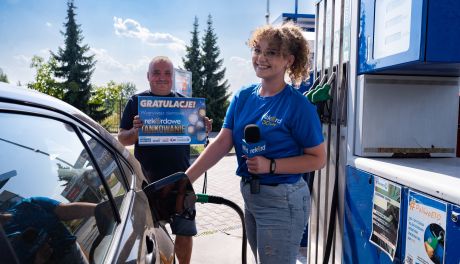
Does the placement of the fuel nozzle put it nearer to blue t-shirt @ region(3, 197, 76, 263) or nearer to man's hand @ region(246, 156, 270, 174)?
man's hand @ region(246, 156, 270, 174)

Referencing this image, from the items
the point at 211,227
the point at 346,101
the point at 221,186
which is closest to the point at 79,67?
the point at 221,186

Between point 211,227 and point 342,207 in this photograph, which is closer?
point 342,207

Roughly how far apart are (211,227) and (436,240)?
14.0 ft

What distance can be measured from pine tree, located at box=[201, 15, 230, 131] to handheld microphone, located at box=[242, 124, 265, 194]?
35969 mm

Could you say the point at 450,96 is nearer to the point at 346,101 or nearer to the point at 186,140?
the point at 346,101

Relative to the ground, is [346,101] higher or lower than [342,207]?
higher

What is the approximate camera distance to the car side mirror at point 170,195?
5.93ft

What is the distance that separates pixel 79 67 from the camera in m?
37.9

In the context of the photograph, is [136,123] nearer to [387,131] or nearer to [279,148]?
[279,148]

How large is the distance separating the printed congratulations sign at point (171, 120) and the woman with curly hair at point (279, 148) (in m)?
1.38

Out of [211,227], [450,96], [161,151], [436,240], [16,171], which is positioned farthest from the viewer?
[211,227]

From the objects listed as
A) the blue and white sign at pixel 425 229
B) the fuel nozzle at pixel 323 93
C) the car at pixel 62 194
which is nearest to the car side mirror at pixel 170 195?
the car at pixel 62 194

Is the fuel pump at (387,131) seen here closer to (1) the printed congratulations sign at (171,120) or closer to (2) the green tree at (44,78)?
(1) the printed congratulations sign at (171,120)

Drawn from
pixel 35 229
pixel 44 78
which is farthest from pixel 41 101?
pixel 44 78
